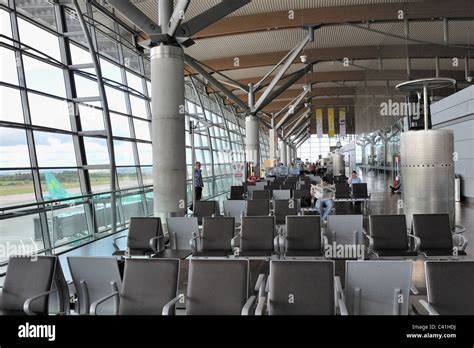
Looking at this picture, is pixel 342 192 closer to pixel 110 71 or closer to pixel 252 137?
pixel 110 71

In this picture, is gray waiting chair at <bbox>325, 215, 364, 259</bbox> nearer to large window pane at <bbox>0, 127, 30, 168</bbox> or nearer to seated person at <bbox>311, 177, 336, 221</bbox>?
seated person at <bbox>311, 177, 336, 221</bbox>

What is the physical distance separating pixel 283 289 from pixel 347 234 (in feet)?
11.1

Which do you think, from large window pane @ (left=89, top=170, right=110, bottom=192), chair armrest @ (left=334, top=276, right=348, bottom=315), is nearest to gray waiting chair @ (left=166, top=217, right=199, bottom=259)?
chair armrest @ (left=334, top=276, right=348, bottom=315)

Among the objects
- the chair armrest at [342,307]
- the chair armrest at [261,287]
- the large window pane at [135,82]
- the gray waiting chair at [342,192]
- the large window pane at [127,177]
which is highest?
the large window pane at [135,82]

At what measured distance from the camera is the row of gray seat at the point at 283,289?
373 centimetres

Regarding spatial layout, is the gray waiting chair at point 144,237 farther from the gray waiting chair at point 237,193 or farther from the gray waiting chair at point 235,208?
the gray waiting chair at point 237,193

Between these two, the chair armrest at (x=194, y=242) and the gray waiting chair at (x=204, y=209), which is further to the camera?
the gray waiting chair at (x=204, y=209)

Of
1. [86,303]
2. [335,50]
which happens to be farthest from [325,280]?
[335,50]

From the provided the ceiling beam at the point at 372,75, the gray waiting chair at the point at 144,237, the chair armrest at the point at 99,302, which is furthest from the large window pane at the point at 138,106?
the chair armrest at the point at 99,302

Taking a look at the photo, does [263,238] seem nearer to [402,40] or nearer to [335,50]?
[402,40]

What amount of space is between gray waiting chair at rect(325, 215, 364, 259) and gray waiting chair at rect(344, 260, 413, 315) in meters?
2.89

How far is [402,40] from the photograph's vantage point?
63.1 ft

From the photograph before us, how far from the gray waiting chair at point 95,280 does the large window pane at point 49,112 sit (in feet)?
25.1

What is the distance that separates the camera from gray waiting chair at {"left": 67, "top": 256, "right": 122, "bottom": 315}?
4184 millimetres
